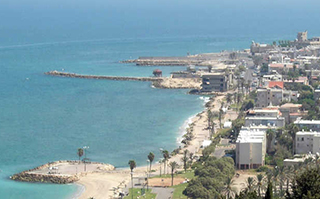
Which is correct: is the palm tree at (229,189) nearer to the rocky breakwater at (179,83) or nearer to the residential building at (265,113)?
the residential building at (265,113)

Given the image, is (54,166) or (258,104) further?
(258,104)

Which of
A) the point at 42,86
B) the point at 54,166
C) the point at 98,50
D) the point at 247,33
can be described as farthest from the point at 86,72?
the point at 247,33

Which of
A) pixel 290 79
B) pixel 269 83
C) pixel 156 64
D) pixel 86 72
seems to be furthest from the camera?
pixel 156 64

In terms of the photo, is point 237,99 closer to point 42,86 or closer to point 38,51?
point 42,86

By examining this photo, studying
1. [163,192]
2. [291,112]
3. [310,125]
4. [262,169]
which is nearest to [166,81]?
[291,112]

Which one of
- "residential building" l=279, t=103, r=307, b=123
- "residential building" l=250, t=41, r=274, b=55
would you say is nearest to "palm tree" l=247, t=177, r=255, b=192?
"residential building" l=279, t=103, r=307, b=123
